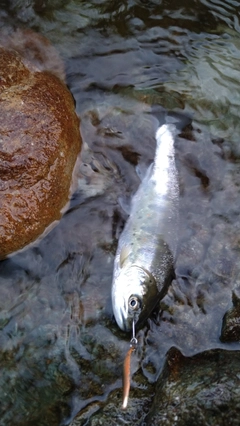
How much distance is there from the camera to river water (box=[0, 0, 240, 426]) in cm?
433

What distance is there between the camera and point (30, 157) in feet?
15.1

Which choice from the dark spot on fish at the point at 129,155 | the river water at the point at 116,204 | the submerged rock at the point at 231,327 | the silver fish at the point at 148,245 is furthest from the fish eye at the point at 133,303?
the dark spot on fish at the point at 129,155

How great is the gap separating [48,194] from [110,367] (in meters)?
1.74

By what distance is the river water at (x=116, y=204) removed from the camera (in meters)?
4.33

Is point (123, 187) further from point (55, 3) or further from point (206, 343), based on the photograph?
point (55, 3)

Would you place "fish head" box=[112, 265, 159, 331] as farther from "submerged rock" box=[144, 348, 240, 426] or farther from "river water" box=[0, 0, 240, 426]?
"submerged rock" box=[144, 348, 240, 426]

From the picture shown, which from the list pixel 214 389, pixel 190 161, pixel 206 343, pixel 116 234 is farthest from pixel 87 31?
pixel 214 389

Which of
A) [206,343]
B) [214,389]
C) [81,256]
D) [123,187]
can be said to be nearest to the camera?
[214,389]

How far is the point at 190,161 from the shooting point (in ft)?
17.8

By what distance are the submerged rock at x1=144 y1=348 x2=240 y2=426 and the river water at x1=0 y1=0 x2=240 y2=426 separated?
29 centimetres

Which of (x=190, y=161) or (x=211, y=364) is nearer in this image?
(x=211, y=364)

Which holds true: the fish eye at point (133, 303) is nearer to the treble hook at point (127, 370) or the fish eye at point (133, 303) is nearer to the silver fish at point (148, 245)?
the silver fish at point (148, 245)

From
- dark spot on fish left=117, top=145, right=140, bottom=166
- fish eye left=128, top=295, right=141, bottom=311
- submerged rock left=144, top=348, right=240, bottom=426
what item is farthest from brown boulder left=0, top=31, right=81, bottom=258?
submerged rock left=144, top=348, right=240, bottom=426

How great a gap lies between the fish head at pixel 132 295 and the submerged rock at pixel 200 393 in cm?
54
